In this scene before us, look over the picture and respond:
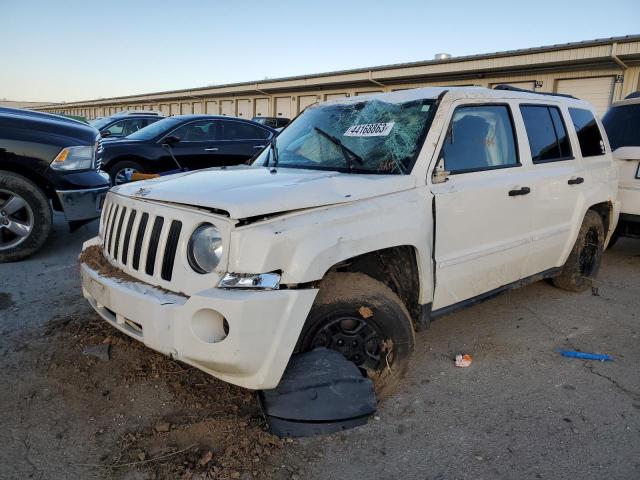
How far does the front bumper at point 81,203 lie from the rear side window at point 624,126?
5.87m

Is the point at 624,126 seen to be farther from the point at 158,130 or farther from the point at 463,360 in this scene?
the point at 158,130

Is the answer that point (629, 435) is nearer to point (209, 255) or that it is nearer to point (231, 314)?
point (231, 314)

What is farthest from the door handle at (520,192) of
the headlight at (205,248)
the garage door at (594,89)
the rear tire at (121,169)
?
the garage door at (594,89)

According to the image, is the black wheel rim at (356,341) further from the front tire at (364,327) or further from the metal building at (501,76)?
the metal building at (501,76)

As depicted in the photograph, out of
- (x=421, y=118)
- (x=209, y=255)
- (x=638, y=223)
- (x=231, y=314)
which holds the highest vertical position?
(x=421, y=118)

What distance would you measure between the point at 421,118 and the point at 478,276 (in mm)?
1117

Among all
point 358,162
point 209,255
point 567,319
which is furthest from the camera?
point 567,319

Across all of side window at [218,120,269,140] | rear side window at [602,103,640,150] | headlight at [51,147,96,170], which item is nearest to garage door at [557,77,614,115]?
rear side window at [602,103,640,150]

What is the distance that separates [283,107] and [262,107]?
2.54m

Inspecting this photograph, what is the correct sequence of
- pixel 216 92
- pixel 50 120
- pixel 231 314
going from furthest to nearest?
pixel 216 92
pixel 50 120
pixel 231 314

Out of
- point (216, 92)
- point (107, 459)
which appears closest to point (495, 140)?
point (107, 459)

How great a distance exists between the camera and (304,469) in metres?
2.28

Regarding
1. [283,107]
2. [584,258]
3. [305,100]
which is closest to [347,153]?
[584,258]

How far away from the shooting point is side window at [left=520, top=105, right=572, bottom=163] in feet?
12.6
